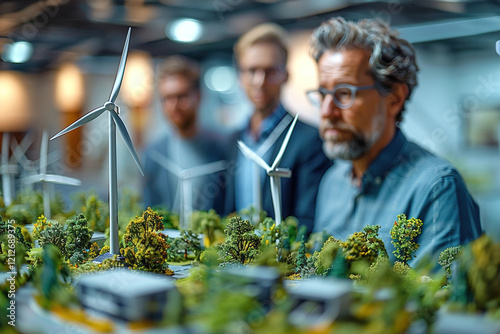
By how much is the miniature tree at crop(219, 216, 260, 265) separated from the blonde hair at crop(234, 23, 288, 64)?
3563 mm

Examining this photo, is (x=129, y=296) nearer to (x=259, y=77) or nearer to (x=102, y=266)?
(x=102, y=266)

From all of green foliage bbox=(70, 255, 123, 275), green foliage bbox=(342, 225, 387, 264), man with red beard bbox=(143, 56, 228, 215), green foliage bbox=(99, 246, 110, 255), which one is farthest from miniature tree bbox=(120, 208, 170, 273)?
man with red beard bbox=(143, 56, 228, 215)

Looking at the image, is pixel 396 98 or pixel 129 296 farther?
pixel 396 98

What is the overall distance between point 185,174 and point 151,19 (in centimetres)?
308

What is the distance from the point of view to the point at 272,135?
8359mm

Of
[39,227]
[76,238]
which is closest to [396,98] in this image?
[76,238]

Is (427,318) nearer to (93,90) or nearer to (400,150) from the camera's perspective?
(400,150)

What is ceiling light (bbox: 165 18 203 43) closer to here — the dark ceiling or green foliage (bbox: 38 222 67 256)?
the dark ceiling

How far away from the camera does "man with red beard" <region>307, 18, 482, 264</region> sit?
6527 millimetres

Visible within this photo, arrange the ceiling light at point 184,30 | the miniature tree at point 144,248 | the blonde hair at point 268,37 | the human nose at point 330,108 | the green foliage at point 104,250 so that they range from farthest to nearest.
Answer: the ceiling light at point 184,30, the blonde hair at point 268,37, the human nose at point 330,108, the green foliage at point 104,250, the miniature tree at point 144,248

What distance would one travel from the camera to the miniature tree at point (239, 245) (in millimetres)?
6055

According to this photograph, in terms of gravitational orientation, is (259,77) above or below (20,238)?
above

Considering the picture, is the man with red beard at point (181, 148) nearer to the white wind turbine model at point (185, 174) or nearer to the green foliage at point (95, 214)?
the white wind turbine model at point (185, 174)

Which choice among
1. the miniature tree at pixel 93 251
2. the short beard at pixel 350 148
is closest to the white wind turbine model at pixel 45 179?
the miniature tree at pixel 93 251
